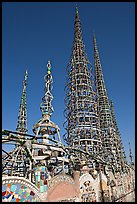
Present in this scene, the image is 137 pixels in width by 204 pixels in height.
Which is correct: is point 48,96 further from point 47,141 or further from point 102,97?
point 102,97

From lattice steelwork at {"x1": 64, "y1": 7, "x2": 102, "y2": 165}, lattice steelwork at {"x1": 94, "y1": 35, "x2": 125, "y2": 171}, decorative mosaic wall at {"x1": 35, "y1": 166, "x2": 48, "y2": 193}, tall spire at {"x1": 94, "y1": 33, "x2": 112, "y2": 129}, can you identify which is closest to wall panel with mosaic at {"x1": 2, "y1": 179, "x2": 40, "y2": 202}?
decorative mosaic wall at {"x1": 35, "y1": 166, "x2": 48, "y2": 193}

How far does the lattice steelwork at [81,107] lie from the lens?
3500cm

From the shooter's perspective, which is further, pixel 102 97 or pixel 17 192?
pixel 102 97

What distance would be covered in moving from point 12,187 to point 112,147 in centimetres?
3892

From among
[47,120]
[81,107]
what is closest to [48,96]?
[47,120]

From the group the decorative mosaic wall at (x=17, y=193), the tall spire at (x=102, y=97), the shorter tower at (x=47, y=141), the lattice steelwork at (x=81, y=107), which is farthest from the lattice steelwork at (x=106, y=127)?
the decorative mosaic wall at (x=17, y=193)

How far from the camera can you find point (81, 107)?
37438 mm

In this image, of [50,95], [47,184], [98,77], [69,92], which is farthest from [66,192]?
[98,77]

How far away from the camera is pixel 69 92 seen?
4038 cm

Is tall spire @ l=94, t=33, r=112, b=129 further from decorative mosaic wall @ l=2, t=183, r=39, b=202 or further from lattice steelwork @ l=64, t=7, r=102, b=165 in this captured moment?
decorative mosaic wall @ l=2, t=183, r=39, b=202

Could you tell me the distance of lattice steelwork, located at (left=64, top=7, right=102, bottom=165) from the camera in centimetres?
3500

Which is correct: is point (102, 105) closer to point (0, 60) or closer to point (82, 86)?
point (82, 86)

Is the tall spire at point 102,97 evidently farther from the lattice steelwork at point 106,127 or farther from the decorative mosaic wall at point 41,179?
the decorative mosaic wall at point 41,179

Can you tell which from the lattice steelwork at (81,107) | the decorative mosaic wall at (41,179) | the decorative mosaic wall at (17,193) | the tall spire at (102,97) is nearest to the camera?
the decorative mosaic wall at (17,193)
